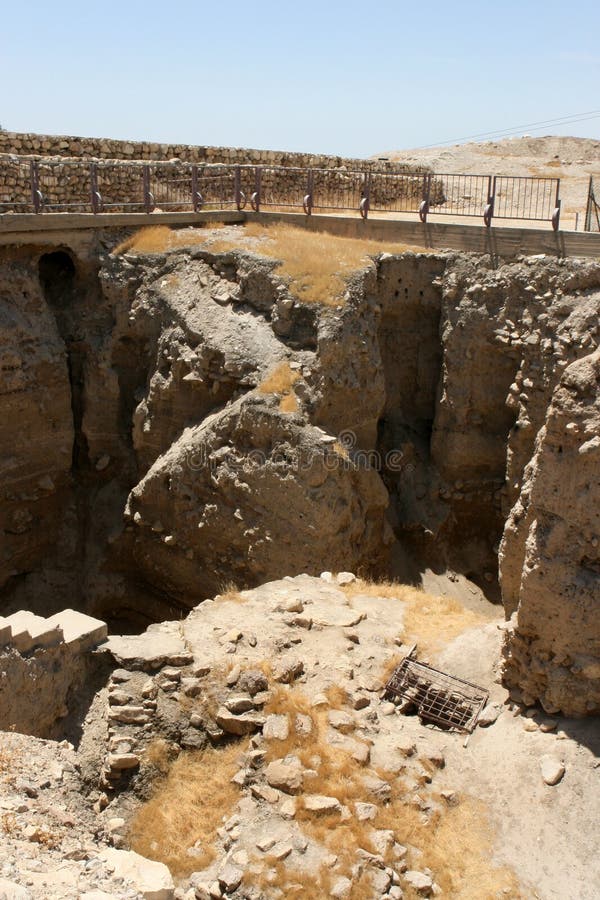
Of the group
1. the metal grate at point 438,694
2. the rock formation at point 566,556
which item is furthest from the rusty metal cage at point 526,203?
→ the metal grate at point 438,694

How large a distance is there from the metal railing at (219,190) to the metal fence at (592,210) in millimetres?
60

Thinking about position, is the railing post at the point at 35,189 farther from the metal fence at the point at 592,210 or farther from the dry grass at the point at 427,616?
the metal fence at the point at 592,210

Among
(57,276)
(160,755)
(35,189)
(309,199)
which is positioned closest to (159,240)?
(57,276)

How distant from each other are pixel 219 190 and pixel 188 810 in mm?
15100

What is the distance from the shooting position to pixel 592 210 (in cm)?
2006

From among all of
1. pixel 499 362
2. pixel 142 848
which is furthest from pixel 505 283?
pixel 142 848

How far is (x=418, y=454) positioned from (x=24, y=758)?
35.4 feet

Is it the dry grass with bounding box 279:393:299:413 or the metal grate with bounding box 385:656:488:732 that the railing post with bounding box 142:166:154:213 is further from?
the metal grate with bounding box 385:656:488:732

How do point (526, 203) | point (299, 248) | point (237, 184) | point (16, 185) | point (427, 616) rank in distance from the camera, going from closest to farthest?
1. point (427, 616)
2. point (299, 248)
3. point (16, 185)
4. point (237, 184)
5. point (526, 203)

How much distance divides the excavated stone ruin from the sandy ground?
11950 millimetres

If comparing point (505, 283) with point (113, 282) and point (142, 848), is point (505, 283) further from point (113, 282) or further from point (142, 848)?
point (142, 848)

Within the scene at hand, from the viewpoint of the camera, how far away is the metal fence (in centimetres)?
1642

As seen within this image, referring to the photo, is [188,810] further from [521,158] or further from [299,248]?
[521,158]

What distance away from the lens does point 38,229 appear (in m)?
15.8
